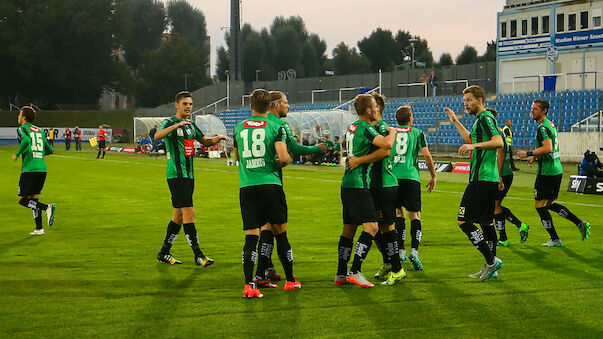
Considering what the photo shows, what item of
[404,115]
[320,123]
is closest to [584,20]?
[320,123]

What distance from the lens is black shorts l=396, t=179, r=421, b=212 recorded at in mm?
9266

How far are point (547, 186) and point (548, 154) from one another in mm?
494

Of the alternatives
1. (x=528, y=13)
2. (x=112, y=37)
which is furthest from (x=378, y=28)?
(x=528, y=13)

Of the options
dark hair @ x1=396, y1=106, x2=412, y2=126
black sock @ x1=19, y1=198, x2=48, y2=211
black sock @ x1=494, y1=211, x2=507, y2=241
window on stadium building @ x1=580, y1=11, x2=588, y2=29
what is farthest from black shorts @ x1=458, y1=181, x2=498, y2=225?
window on stadium building @ x1=580, y1=11, x2=588, y2=29

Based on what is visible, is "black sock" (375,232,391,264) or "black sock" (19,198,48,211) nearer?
"black sock" (375,232,391,264)

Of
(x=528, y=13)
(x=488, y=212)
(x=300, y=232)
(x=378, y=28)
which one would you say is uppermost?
(x=378, y=28)

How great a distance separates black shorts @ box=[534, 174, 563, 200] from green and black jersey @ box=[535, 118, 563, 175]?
8 cm

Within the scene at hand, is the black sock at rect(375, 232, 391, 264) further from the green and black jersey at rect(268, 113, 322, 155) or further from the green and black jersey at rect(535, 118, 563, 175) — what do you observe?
the green and black jersey at rect(535, 118, 563, 175)

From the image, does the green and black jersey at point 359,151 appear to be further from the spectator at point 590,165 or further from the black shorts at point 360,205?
the spectator at point 590,165

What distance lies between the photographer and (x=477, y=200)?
27.2ft

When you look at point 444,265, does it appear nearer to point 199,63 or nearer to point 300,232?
point 300,232

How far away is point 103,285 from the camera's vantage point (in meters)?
8.16

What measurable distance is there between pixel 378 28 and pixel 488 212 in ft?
360

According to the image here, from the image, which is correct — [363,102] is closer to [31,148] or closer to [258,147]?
[258,147]
